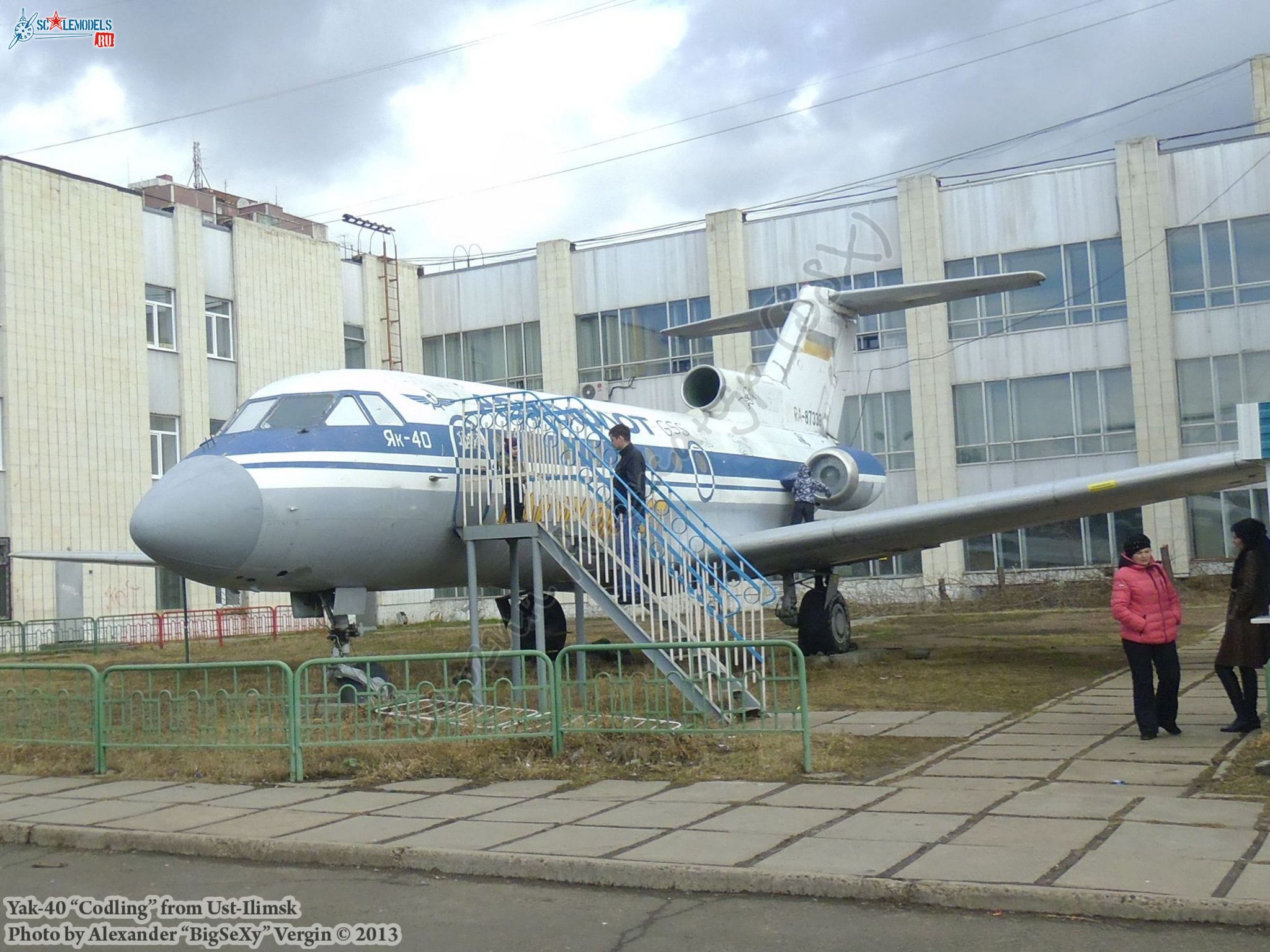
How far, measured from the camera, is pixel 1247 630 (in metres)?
9.80

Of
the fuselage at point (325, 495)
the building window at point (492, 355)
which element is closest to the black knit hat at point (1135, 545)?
the fuselage at point (325, 495)

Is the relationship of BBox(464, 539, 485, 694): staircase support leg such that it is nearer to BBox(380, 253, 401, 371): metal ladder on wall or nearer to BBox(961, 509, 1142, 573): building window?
BBox(961, 509, 1142, 573): building window

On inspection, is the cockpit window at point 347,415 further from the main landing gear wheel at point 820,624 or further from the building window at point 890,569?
the building window at point 890,569

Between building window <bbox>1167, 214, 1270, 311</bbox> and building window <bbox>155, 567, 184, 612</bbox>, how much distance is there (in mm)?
27600

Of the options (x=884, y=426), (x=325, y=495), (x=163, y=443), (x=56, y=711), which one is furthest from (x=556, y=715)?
(x=163, y=443)

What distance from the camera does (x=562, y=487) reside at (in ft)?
43.2

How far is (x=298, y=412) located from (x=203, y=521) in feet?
6.16

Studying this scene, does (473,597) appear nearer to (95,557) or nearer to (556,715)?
(556,715)

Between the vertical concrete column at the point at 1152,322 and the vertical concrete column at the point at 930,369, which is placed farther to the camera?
the vertical concrete column at the point at 930,369

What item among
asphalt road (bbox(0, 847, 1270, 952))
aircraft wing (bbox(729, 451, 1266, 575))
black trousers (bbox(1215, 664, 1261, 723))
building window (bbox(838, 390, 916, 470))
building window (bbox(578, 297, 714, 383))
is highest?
building window (bbox(578, 297, 714, 383))

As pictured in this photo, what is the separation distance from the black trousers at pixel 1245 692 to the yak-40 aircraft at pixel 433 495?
4190mm

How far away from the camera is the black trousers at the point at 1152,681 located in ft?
32.4

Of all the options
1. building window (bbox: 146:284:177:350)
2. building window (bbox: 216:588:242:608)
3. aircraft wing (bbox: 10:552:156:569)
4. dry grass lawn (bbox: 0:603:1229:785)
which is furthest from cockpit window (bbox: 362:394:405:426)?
building window (bbox: 146:284:177:350)

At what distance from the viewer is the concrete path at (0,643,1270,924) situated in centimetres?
593
